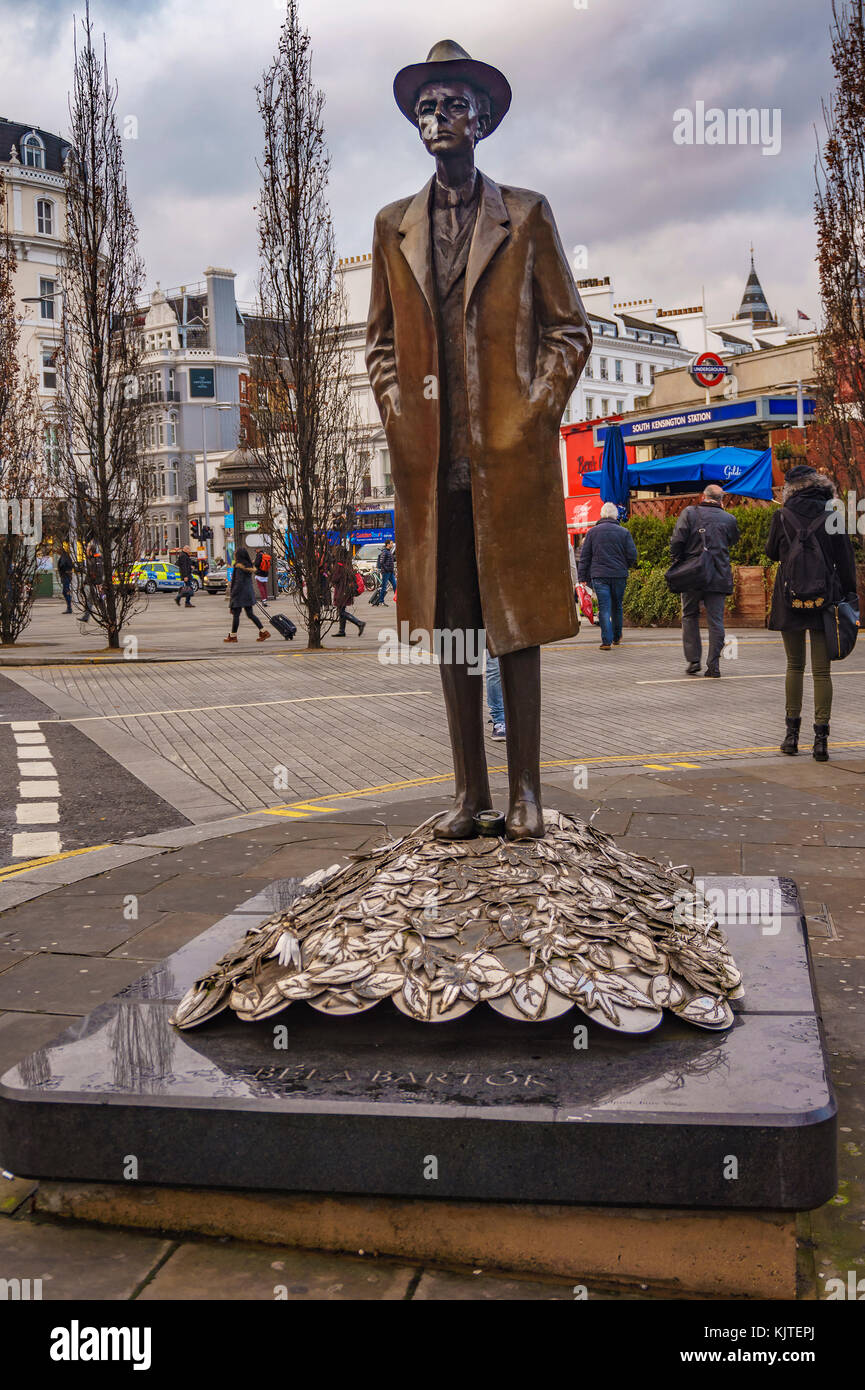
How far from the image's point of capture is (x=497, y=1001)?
10.8 feet

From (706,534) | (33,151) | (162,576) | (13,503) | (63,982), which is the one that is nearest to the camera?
(63,982)

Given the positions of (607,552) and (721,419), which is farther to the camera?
(721,419)

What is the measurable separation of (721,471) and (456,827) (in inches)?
951

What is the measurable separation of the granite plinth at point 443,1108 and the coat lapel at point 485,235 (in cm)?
213

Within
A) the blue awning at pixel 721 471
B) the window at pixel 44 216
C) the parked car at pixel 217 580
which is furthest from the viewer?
the window at pixel 44 216

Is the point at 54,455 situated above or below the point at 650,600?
above

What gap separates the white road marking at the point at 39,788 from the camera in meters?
9.06

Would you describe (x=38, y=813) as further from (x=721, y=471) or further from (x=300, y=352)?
(x=721, y=471)

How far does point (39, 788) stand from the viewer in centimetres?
925

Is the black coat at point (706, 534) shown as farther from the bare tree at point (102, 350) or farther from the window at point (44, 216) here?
the window at point (44, 216)

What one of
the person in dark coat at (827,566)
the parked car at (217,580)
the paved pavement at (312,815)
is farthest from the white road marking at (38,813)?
the parked car at (217,580)

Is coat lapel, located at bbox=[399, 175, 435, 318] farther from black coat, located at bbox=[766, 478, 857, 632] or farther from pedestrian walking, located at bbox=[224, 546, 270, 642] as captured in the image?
pedestrian walking, located at bbox=[224, 546, 270, 642]

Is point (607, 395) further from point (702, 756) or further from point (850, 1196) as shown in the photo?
point (850, 1196)

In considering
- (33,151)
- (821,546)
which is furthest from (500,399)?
(33,151)
